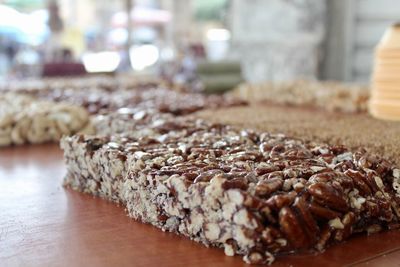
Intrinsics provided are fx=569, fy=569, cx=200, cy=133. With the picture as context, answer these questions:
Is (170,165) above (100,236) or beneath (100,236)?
above

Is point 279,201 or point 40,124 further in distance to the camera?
point 40,124

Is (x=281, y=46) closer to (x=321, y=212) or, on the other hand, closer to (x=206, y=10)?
(x=321, y=212)

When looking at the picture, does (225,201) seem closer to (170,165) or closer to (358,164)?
(170,165)

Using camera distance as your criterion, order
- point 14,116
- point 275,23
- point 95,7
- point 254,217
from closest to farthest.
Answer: point 254,217 → point 14,116 → point 275,23 → point 95,7

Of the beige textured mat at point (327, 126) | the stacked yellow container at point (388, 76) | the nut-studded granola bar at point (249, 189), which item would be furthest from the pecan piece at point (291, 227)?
the stacked yellow container at point (388, 76)

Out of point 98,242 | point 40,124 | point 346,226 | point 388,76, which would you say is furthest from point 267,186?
point 40,124

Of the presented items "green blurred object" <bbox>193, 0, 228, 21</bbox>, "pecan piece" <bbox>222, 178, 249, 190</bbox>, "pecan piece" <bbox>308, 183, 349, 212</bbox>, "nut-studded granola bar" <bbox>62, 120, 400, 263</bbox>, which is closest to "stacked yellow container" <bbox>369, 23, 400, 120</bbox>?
"nut-studded granola bar" <bbox>62, 120, 400, 263</bbox>

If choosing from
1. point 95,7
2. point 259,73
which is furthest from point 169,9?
point 259,73
